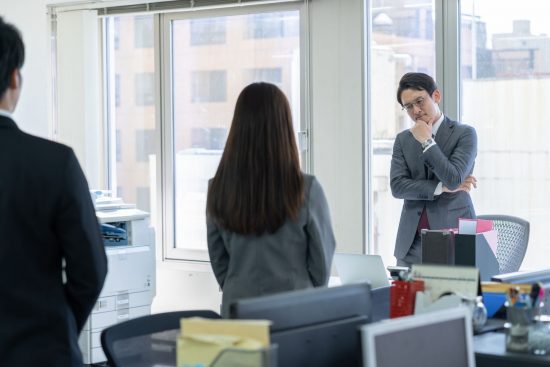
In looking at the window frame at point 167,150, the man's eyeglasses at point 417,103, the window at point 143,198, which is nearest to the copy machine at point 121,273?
the window frame at point 167,150

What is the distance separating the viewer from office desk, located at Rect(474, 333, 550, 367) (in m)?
2.36

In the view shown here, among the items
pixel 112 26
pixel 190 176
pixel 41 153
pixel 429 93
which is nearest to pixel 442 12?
pixel 429 93

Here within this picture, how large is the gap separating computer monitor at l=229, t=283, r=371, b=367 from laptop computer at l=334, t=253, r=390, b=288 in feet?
3.43

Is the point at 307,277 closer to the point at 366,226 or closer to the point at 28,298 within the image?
the point at 28,298

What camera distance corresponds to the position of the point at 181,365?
1.66 m

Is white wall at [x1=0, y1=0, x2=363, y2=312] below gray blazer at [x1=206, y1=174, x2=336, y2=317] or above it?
above

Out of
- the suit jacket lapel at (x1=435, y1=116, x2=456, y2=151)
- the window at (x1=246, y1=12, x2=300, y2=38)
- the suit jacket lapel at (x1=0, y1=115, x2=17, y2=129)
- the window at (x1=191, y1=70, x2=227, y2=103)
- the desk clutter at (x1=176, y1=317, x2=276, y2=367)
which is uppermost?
the window at (x1=246, y1=12, x2=300, y2=38)

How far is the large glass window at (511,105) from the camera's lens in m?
5.02

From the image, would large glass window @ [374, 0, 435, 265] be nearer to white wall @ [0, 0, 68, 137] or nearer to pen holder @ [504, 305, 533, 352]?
white wall @ [0, 0, 68, 137]

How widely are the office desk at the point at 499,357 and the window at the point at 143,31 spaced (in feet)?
15.4

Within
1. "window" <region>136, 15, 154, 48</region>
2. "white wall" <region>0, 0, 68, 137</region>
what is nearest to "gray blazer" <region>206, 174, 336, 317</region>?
"white wall" <region>0, 0, 68, 137</region>

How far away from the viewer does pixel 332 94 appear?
5.67m

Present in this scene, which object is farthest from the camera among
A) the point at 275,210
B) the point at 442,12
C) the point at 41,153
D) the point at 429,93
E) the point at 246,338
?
the point at 442,12

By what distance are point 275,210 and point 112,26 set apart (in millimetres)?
4614
